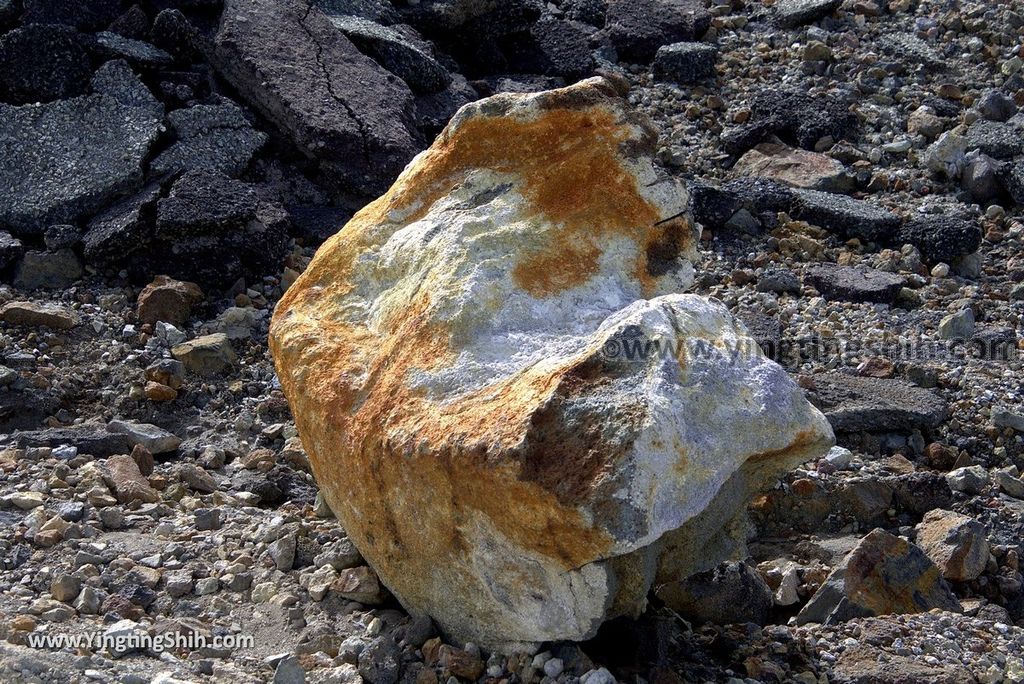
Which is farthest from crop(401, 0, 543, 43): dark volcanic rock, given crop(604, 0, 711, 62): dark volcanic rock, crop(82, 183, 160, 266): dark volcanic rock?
crop(82, 183, 160, 266): dark volcanic rock

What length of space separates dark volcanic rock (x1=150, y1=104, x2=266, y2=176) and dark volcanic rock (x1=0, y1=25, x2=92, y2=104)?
55 centimetres

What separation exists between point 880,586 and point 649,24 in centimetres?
474

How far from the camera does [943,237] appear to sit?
5320 millimetres

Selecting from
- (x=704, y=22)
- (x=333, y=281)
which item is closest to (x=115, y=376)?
(x=333, y=281)

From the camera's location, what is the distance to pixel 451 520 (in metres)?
2.61

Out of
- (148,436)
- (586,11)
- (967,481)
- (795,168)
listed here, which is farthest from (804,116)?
(148,436)

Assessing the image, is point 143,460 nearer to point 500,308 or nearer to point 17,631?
point 17,631

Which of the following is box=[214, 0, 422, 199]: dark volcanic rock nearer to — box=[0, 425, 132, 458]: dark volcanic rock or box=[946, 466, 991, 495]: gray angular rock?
box=[0, 425, 132, 458]: dark volcanic rock

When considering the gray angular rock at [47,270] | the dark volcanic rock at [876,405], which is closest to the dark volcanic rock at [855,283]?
the dark volcanic rock at [876,405]

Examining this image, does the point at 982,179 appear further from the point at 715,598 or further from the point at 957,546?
the point at 715,598

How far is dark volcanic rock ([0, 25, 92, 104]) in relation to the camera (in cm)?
575

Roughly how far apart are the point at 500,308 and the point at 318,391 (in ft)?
1.56

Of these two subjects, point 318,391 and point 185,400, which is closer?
point 318,391

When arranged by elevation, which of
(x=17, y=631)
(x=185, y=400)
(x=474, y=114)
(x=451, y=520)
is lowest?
(x=185, y=400)
